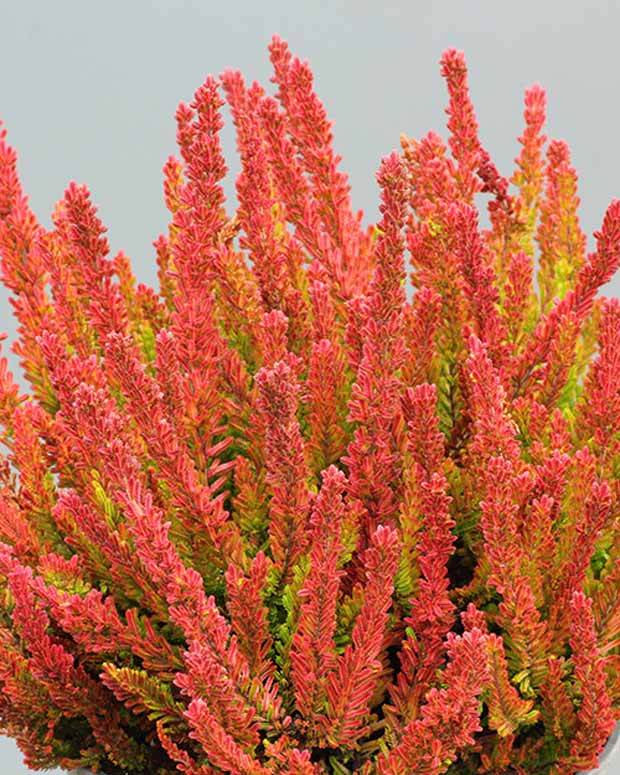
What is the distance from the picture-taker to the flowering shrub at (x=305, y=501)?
1.30 meters

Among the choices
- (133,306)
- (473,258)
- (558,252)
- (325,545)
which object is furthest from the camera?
(558,252)

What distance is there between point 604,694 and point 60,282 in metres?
0.96

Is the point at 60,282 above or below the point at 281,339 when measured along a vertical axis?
above

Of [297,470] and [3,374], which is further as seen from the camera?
[3,374]

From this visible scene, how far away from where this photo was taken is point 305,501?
4.37 ft

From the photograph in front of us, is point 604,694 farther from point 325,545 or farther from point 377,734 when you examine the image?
point 325,545

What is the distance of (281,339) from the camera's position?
1460 millimetres

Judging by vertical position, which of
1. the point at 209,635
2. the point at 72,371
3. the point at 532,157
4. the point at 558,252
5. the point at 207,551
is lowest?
the point at 209,635

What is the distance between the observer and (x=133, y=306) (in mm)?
2010

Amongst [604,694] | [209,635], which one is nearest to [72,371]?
[209,635]

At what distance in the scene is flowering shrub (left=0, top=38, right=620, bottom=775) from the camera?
4.26 ft

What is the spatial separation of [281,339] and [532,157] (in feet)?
3.01

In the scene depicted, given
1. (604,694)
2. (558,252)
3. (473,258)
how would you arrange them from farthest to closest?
(558,252)
(473,258)
(604,694)

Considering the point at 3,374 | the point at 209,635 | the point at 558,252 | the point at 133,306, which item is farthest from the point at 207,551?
the point at 558,252
